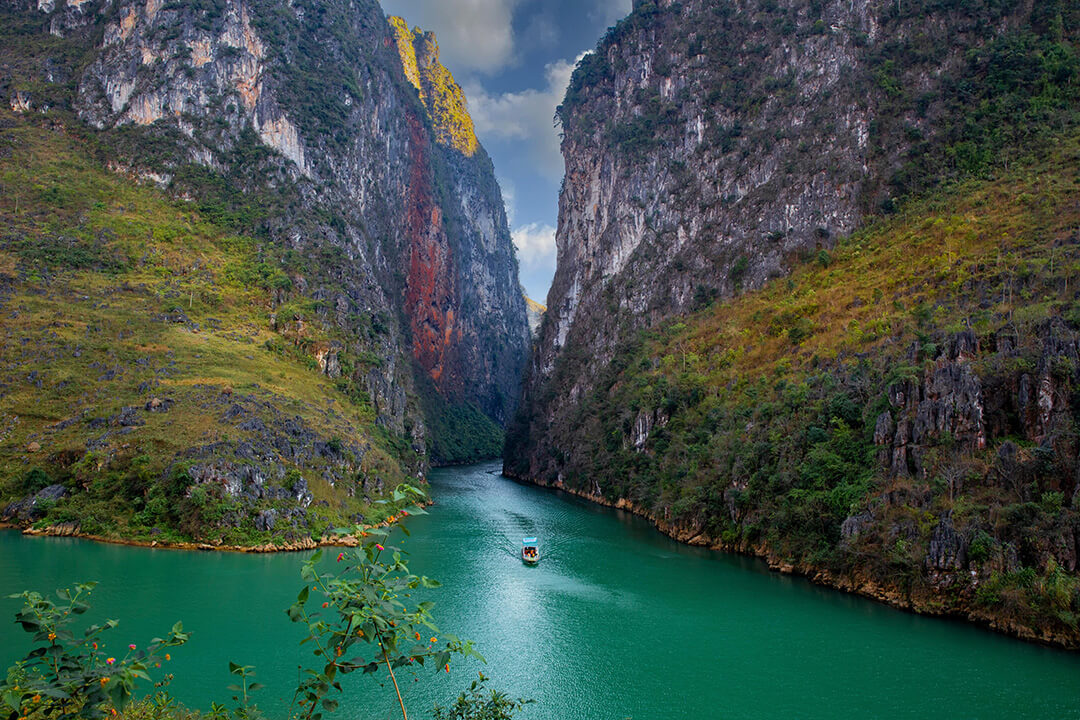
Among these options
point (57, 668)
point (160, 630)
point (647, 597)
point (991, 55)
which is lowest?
point (160, 630)

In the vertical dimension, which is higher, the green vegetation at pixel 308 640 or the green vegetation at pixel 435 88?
the green vegetation at pixel 435 88

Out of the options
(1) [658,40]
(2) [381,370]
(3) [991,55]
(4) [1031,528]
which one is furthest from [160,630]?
(1) [658,40]

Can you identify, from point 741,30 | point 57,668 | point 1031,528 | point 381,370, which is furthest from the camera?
point 741,30

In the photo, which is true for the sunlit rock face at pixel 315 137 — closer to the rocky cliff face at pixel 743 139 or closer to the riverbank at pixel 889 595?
the rocky cliff face at pixel 743 139

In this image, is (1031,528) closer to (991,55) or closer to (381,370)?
(991,55)

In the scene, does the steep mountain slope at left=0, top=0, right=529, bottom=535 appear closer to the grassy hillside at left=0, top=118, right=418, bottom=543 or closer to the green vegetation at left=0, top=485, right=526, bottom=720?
the grassy hillside at left=0, top=118, right=418, bottom=543

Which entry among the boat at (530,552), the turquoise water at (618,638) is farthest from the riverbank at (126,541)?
the boat at (530,552)

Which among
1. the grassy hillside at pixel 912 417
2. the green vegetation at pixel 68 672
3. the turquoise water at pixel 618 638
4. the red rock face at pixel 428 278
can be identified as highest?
the red rock face at pixel 428 278
